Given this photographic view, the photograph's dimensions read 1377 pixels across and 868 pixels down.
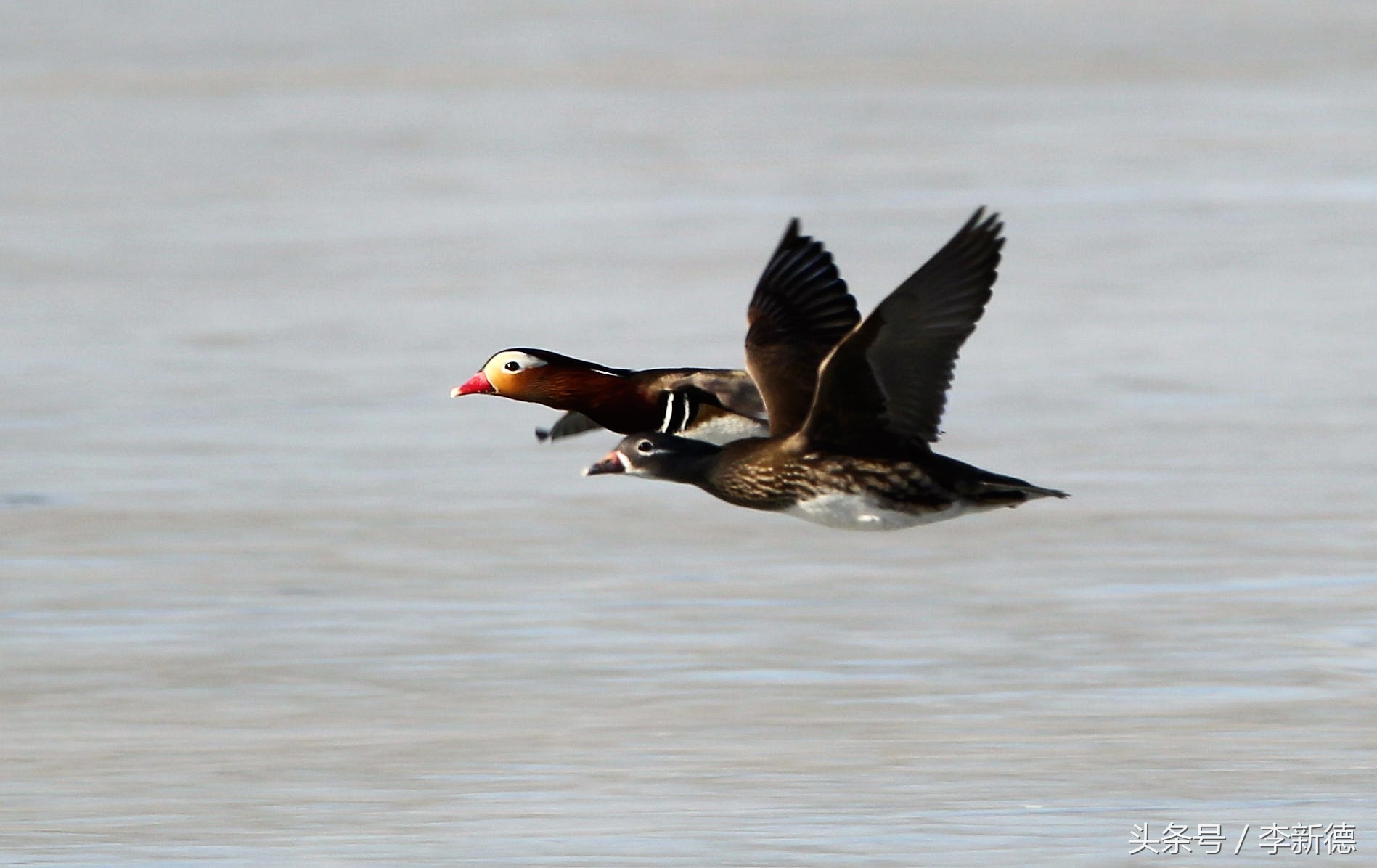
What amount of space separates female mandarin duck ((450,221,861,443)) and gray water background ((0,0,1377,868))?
2.83 ft

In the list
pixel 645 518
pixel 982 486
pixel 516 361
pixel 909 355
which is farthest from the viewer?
pixel 645 518

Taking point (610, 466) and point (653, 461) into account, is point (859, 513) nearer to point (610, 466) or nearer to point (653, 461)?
point (653, 461)

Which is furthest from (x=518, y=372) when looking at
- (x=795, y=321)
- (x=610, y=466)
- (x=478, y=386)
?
(x=610, y=466)

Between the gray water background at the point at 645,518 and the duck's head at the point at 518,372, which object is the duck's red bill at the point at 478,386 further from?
the gray water background at the point at 645,518

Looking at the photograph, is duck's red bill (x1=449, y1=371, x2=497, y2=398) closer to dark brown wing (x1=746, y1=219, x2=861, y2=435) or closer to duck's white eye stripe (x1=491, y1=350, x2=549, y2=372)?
duck's white eye stripe (x1=491, y1=350, x2=549, y2=372)

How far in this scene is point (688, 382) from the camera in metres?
9.45

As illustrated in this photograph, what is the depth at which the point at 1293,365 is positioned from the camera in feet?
49.1

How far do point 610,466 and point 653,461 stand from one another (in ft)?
0.40

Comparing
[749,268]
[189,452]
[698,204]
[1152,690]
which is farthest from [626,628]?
[698,204]

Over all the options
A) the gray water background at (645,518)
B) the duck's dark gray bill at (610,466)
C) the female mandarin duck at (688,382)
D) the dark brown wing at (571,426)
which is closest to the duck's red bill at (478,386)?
the female mandarin duck at (688,382)

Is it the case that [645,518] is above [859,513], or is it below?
below

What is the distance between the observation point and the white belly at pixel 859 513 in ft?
27.6

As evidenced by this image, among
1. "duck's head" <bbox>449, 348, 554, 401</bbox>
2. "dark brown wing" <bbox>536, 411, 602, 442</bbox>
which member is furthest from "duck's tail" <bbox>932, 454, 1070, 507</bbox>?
"dark brown wing" <bbox>536, 411, 602, 442</bbox>

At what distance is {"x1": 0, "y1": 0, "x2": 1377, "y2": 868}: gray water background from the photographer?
333 inches
